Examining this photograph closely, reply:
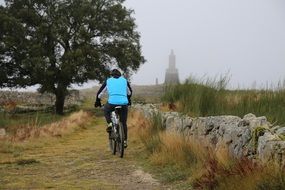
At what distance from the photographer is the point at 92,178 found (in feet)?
28.8

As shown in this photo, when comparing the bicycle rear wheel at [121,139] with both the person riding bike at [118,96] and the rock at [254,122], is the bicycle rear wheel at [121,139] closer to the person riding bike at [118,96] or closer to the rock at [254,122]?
the person riding bike at [118,96]

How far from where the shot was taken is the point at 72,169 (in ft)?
32.3

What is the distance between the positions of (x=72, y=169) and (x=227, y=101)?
4269 millimetres

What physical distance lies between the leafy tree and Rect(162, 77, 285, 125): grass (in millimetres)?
19260

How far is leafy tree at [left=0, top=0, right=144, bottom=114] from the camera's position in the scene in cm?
3344

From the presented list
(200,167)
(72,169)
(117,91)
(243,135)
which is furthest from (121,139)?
(243,135)

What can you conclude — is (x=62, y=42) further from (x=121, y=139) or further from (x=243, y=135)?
(x=243, y=135)

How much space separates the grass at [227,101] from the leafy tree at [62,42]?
19.3 metres

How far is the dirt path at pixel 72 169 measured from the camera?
820 cm

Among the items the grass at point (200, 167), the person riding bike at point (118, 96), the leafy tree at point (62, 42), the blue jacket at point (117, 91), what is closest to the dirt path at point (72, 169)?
the grass at point (200, 167)

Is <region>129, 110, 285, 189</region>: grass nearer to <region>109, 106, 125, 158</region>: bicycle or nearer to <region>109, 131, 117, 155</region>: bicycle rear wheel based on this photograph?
<region>109, 106, 125, 158</region>: bicycle

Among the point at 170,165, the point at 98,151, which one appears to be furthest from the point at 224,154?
the point at 98,151

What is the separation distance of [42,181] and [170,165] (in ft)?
7.66

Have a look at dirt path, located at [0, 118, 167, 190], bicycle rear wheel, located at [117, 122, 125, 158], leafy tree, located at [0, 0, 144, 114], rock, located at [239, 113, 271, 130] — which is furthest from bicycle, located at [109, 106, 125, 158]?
leafy tree, located at [0, 0, 144, 114]
